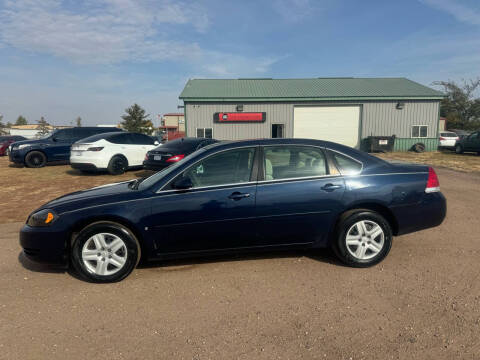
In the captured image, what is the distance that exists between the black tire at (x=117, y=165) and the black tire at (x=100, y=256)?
740cm

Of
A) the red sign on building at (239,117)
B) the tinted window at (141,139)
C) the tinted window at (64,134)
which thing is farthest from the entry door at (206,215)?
the red sign on building at (239,117)

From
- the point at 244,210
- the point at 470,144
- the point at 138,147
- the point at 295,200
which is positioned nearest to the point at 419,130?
the point at 470,144

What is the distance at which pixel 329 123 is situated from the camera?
22.8m

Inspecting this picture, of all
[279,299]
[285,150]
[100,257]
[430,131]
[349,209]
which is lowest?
[279,299]

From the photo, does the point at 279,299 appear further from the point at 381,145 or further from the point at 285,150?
the point at 381,145

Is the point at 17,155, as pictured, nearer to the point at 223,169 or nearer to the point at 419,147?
the point at 223,169

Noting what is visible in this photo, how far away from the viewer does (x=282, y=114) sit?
2273 cm

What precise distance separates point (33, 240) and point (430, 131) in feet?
84.0

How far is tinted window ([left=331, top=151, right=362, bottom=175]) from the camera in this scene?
12.1 feet

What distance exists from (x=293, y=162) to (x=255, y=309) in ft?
5.59

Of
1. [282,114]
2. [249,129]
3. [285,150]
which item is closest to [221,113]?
[249,129]

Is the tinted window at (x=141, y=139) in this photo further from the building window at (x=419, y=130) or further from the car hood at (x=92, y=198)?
the building window at (x=419, y=130)

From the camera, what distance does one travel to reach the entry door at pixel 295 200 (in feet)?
11.3

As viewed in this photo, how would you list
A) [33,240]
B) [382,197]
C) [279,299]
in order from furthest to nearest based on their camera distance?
[382,197] < [33,240] < [279,299]
